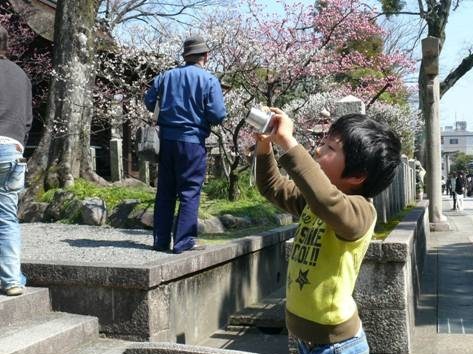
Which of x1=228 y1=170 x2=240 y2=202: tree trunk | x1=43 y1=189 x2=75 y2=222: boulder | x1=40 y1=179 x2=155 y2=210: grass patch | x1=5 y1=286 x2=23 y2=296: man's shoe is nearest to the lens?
x1=5 y1=286 x2=23 y2=296: man's shoe

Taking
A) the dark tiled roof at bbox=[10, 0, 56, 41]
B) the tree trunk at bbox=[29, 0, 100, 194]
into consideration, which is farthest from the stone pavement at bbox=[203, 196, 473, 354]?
the dark tiled roof at bbox=[10, 0, 56, 41]

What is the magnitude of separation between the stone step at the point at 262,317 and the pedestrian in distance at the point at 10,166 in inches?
74.3

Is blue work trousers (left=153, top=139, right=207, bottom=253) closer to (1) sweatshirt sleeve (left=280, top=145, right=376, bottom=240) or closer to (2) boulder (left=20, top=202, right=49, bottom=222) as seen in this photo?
(1) sweatshirt sleeve (left=280, top=145, right=376, bottom=240)

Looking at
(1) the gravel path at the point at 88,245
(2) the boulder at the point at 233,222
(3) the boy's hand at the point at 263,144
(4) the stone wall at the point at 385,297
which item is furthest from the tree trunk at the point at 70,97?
(3) the boy's hand at the point at 263,144

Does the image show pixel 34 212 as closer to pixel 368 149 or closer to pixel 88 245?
pixel 88 245

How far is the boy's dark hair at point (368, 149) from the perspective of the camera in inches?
81.4

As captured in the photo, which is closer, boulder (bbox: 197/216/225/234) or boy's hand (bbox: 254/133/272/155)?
boy's hand (bbox: 254/133/272/155)

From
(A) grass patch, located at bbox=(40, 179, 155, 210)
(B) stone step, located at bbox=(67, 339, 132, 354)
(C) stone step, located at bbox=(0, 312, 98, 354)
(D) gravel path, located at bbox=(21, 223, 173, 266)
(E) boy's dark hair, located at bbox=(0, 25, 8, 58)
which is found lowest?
(B) stone step, located at bbox=(67, 339, 132, 354)

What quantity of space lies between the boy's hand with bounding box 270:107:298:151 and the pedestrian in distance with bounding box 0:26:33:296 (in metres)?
2.39

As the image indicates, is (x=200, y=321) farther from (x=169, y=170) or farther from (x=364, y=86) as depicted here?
(x=364, y=86)

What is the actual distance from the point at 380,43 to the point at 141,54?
23494mm

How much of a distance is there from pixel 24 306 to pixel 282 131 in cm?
269

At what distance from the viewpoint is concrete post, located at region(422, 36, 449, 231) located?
13.1m

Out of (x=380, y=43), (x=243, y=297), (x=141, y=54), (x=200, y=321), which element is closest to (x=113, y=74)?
(x=141, y=54)
